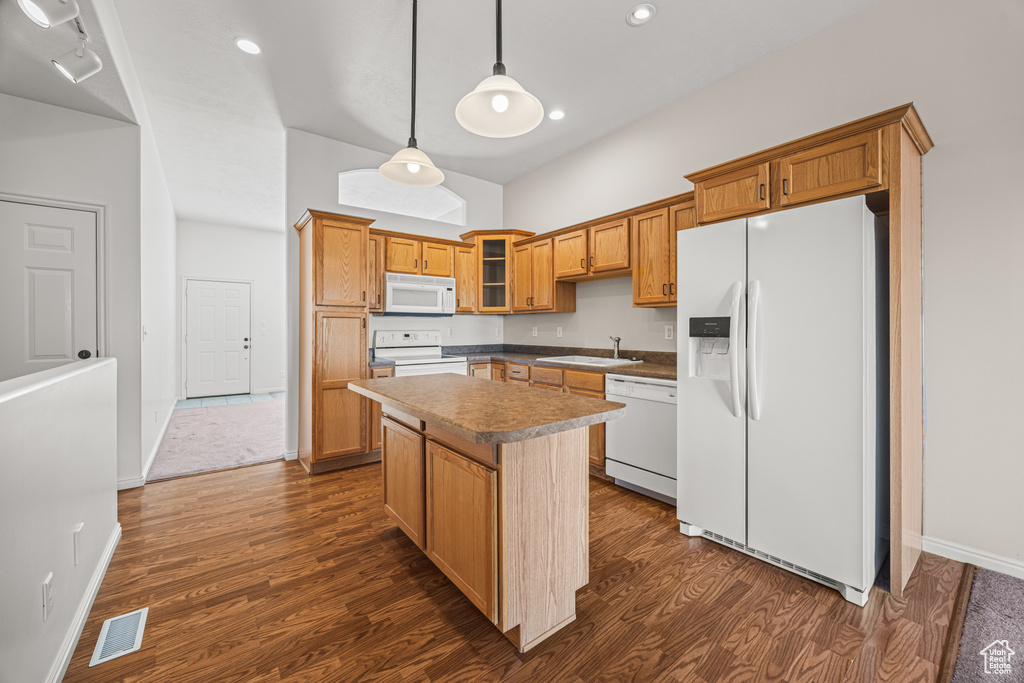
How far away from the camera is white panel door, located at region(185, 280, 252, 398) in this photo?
23.2ft

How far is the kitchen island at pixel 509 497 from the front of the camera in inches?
60.9

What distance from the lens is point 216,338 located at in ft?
24.0

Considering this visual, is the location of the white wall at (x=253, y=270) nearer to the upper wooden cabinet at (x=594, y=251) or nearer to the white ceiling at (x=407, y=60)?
the white ceiling at (x=407, y=60)

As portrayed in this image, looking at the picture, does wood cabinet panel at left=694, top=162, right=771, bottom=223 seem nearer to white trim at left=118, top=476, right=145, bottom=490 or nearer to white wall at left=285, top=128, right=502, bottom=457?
white wall at left=285, top=128, right=502, bottom=457

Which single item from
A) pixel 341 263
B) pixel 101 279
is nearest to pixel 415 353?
pixel 341 263

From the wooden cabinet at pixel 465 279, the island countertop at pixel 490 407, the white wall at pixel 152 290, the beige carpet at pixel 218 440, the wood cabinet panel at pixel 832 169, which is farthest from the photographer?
the wooden cabinet at pixel 465 279

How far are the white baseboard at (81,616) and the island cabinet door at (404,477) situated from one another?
129 centimetres

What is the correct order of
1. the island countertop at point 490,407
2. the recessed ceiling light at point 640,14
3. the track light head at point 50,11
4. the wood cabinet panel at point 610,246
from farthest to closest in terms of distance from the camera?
→ the wood cabinet panel at point 610,246
the recessed ceiling light at point 640,14
the track light head at point 50,11
the island countertop at point 490,407

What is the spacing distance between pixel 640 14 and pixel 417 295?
9.47ft

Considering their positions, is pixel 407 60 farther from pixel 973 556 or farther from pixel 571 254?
pixel 973 556

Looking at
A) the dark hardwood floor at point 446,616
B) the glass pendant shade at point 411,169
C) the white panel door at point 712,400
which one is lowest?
the dark hardwood floor at point 446,616

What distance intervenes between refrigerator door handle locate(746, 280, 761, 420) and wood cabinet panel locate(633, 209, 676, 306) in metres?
1.00

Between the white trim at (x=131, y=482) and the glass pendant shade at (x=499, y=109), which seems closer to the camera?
the glass pendant shade at (x=499, y=109)

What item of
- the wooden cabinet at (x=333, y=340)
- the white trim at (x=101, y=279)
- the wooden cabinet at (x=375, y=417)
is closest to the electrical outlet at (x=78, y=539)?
the wooden cabinet at (x=333, y=340)
